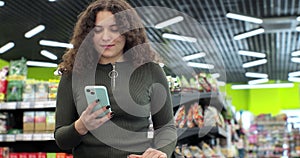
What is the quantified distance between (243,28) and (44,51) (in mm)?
4946

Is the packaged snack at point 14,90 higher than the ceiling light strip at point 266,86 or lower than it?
lower

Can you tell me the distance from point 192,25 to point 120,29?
980 centimetres

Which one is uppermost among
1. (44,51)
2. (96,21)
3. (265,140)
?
(44,51)

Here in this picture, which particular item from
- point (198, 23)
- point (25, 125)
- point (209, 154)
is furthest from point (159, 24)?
point (25, 125)

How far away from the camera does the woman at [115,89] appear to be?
60.7 inches

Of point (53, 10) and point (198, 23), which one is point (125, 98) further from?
point (198, 23)

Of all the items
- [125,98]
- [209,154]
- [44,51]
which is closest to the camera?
[125,98]

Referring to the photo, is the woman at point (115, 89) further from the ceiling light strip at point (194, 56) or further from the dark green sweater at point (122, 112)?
the ceiling light strip at point (194, 56)

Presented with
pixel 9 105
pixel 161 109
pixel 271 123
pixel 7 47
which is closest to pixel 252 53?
pixel 271 123

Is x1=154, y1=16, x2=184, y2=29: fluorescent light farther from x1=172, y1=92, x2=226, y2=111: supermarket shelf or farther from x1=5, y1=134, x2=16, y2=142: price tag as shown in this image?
x1=5, y1=134, x2=16, y2=142: price tag

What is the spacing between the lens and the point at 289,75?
18.5 metres

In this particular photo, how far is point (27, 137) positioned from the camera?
3629 mm

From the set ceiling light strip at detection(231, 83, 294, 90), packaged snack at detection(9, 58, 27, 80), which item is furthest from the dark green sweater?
ceiling light strip at detection(231, 83, 294, 90)

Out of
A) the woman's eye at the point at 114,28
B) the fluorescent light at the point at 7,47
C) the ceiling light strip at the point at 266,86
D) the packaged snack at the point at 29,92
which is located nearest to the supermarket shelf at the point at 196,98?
the packaged snack at the point at 29,92
